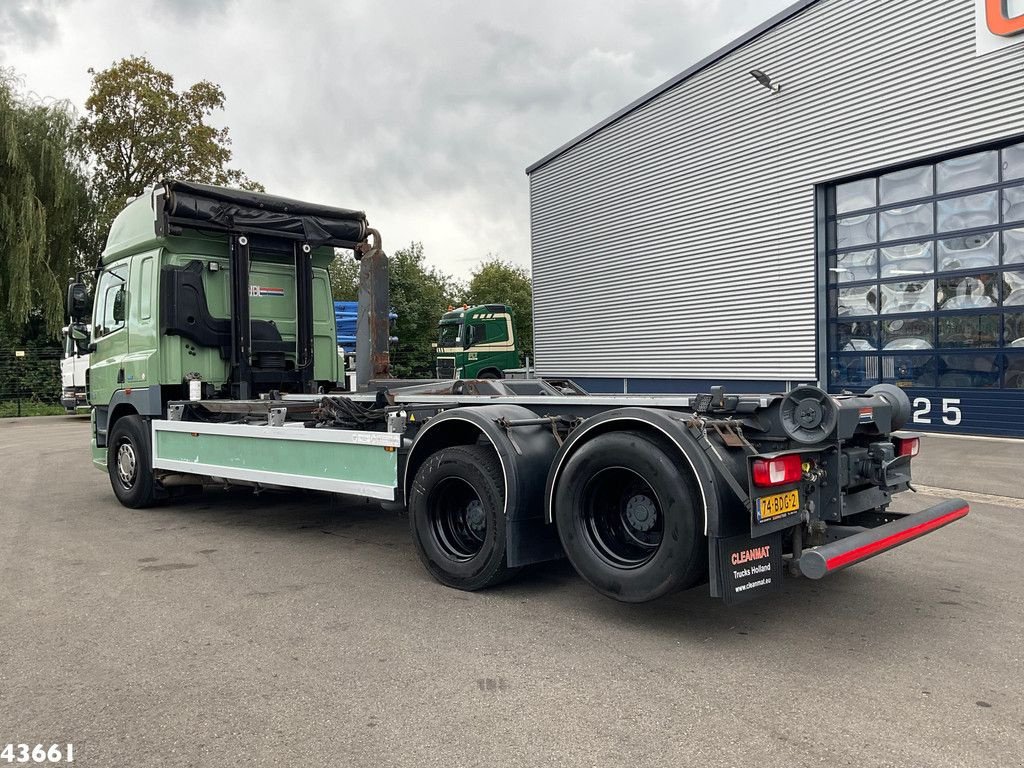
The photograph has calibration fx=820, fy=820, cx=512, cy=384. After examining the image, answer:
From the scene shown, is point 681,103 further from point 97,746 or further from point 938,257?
point 97,746

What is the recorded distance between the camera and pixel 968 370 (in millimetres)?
14586

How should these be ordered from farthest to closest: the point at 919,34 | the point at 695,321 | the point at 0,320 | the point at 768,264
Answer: the point at 0,320 < the point at 695,321 < the point at 768,264 < the point at 919,34

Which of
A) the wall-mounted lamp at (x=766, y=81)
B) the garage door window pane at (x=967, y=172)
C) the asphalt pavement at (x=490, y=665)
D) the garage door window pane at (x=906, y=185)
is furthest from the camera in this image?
the wall-mounted lamp at (x=766, y=81)

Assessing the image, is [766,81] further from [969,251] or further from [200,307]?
[200,307]

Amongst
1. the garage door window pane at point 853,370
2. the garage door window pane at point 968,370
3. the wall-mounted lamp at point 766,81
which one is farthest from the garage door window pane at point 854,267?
the wall-mounted lamp at point 766,81

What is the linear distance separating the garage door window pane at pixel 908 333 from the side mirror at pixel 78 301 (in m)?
13.7

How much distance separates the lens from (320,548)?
22.1ft

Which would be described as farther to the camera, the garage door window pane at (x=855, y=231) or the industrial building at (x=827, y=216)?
the garage door window pane at (x=855, y=231)

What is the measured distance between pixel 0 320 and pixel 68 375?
22.3 ft

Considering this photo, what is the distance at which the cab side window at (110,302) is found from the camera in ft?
29.2

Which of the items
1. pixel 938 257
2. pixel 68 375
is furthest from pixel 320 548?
pixel 68 375

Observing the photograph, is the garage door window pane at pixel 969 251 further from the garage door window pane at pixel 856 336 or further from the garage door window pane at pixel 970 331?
the garage door window pane at pixel 856 336

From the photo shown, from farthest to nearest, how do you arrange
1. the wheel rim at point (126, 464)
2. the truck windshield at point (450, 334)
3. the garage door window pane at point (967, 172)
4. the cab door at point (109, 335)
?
the truck windshield at point (450, 334) < the garage door window pane at point (967, 172) < the cab door at point (109, 335) < the wheel rim at point (126, 464)

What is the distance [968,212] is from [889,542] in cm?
1237
